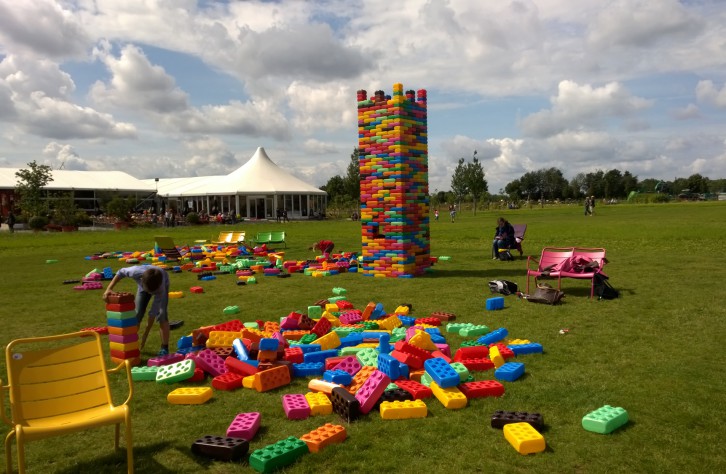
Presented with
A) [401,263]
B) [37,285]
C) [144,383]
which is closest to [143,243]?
[37,285]

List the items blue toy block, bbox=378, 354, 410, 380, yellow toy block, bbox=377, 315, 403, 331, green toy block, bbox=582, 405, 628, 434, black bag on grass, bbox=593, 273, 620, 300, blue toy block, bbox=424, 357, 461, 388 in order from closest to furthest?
green toy block, bbox=582, 405, 628, 434, blue toy block, bbox=424, 357, 461, 388, blue toy block, bbox=378, 354, 410, 380, yellow toy block, bbox=377, 315, 403, 331, black bag on grass, bbox=593, 273, 620, 300

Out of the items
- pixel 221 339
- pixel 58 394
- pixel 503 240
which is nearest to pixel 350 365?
pixel 221 339

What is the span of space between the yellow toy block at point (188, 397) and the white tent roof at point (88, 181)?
61.8 metres

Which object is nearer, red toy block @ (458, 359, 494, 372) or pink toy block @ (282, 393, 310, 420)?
pink toy block @ (282, 393, 310, 420)

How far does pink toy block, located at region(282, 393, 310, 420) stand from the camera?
5285 mm

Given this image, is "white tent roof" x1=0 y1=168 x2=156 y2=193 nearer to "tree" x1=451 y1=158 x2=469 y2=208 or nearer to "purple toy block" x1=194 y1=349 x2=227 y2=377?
"tree" x1=451 y1=158 x2=469 y2=208

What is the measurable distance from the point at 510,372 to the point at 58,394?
4728 millimetres

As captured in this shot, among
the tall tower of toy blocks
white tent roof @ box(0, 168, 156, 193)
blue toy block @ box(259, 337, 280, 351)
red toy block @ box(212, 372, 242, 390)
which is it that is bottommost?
red toy block @ box(212, 372, 242, 390)

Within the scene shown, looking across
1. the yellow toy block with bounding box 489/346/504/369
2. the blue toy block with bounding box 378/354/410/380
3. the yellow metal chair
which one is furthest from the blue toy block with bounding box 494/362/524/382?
the yellow metal chair

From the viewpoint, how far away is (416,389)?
5.78 m

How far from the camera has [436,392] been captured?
5.71 m

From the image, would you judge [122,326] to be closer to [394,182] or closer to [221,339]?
[221,339]

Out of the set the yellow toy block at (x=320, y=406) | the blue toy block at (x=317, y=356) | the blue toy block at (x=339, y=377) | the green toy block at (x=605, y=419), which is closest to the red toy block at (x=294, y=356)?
the blue toy block at (x=317, y=356)

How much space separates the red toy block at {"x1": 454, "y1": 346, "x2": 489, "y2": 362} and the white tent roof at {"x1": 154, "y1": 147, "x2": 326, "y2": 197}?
A: 4711 centimetres
